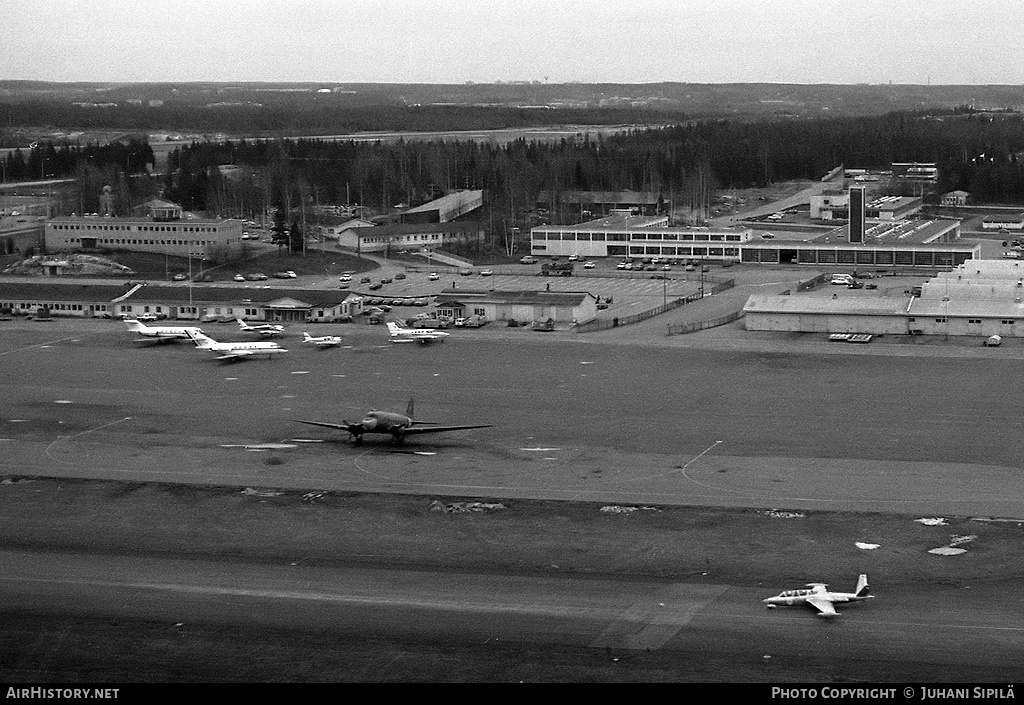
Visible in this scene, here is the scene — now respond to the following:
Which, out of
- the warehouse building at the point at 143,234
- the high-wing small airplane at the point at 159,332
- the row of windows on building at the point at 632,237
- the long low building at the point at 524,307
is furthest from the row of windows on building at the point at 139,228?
the high-wing small airplane at the point at 159,332

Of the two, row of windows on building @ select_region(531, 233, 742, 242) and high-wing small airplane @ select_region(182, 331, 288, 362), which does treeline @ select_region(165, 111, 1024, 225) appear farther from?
high-wing small airplane @ select_region(182, 331, 288, 362)

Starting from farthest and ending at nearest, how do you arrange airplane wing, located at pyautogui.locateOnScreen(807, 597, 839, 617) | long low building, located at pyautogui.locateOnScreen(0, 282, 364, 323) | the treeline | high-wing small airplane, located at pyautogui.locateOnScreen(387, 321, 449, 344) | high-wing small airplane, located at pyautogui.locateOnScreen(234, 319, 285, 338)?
1. the treeline
2. long low building, located at pyautogui.locateOnScreen(0, 282, 364, 323)
3. high-wing small airplane, located at pyautogui.locateOnScreen(234, 319, 285, 338)
4. high-wing small airplane, located at pyautogui.locateOnScreen(387, 321, 449, 344)
5. airplane wing, located at pyautogui.locateOnScreen(807, 597, 839, 617)

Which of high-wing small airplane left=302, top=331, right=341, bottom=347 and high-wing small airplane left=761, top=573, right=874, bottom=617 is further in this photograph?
high-wing small airplane left=302, top=331, right=341, bottom=347

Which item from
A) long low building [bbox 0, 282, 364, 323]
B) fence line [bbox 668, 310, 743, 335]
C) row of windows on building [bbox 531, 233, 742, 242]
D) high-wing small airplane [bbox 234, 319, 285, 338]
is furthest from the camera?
row of windows on building [bbox 531, 233, 742, 242]

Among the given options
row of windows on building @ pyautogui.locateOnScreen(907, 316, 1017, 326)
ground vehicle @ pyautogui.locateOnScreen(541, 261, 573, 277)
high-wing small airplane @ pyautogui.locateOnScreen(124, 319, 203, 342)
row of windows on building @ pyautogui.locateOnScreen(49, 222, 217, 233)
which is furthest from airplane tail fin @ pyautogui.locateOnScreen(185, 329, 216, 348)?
row of windows on building @ pyautogui.locateOnScreen(907, 316, 1017, 326)

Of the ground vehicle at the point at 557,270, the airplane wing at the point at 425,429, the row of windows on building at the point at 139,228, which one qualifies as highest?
the row of windows on building at the point at 139,228

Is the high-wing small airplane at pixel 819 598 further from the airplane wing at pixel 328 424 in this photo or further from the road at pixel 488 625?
the airplane wing at pixel 328 424

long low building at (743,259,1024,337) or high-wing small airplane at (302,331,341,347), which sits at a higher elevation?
long low building at (743,259,1024,337)
